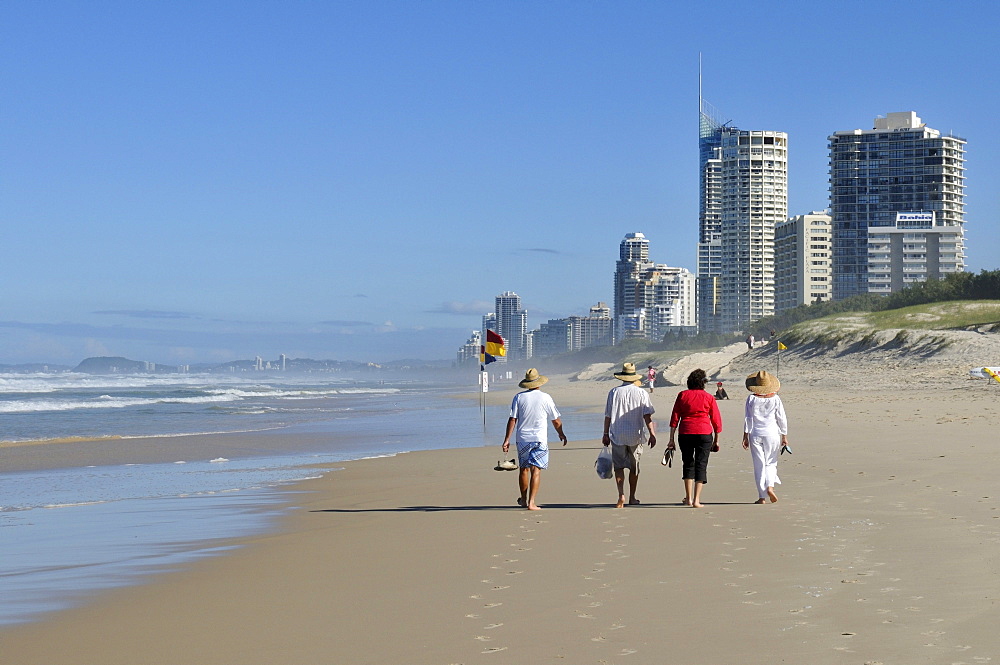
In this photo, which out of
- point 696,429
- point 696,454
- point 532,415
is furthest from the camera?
point 532,415

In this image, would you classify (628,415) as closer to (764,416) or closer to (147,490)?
(764,416)

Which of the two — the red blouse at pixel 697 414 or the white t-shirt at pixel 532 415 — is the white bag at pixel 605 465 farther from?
the red blouse at pixel 697 414

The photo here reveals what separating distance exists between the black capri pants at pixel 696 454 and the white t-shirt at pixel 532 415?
4.85 ft

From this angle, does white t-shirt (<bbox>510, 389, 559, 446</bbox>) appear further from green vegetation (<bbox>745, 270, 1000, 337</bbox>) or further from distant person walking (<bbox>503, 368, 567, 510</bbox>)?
green vegetation (<bbox>745, 270, 1000, 337</bbox>)

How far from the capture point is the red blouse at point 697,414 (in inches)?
417

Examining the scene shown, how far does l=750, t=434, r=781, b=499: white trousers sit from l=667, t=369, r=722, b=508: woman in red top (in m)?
0.43

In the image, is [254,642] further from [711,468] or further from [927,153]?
[927,153]

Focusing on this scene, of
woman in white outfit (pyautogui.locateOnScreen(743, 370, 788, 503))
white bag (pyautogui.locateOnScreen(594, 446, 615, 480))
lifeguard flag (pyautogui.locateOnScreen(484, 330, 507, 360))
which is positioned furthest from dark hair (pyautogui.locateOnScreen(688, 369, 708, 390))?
lifeguard flag (pyautogui.locateOnScreen(484, 330, 507, 360))

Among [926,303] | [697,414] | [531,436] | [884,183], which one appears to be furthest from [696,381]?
[884,183]

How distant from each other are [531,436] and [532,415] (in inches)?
9.7

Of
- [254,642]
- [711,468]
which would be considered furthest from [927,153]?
[254,642]

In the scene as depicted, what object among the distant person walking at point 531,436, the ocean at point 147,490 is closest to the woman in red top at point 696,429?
the distant person walking at point 531,436

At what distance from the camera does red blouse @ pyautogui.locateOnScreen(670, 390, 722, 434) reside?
417 inches

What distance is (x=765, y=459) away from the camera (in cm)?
1053
